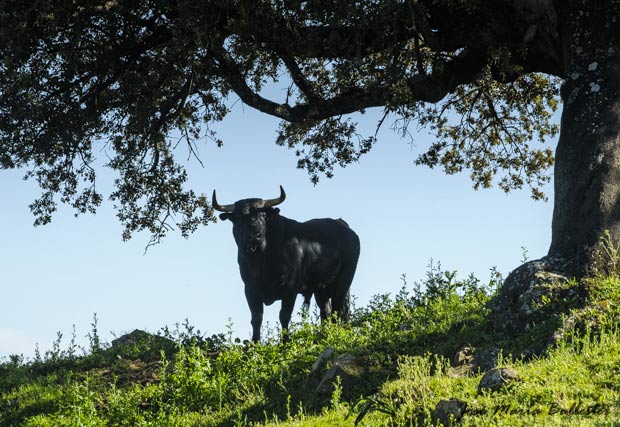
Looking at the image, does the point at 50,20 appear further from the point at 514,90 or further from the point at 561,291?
the point at 514,90

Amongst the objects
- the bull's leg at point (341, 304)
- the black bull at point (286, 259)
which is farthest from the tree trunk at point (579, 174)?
the bull's leg at point (341, 304)

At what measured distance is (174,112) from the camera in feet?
63.7

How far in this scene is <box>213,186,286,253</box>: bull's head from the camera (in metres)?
18.1

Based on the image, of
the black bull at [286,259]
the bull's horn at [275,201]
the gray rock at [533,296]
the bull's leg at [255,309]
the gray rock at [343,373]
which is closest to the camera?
the gray rock at [343,373]

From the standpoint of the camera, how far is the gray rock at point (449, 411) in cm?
850

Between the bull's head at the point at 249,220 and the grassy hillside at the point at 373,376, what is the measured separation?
92.6 inches

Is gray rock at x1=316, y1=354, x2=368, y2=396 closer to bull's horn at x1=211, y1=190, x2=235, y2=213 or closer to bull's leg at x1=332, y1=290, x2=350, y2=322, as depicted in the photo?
bull's horn at x1=211, y1=190, x2=235, y2=213

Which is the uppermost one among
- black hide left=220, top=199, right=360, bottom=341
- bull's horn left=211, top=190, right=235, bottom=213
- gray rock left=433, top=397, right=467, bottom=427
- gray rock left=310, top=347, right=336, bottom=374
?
bull's horn left=211, top=190, right=235, bottom=213

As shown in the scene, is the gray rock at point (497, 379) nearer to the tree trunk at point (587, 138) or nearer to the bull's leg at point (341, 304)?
the tree trunk at point (587, 138)

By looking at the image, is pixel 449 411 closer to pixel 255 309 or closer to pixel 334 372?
pixel 334 372

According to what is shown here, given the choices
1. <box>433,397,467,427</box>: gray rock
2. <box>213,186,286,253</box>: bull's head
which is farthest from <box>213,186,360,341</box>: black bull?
<box>433,397,467,427</box>: gray rock

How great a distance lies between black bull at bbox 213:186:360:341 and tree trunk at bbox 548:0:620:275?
6.82 meters

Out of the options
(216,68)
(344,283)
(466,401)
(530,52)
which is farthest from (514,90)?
(466,401)

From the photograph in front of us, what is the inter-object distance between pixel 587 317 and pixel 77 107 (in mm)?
11644
